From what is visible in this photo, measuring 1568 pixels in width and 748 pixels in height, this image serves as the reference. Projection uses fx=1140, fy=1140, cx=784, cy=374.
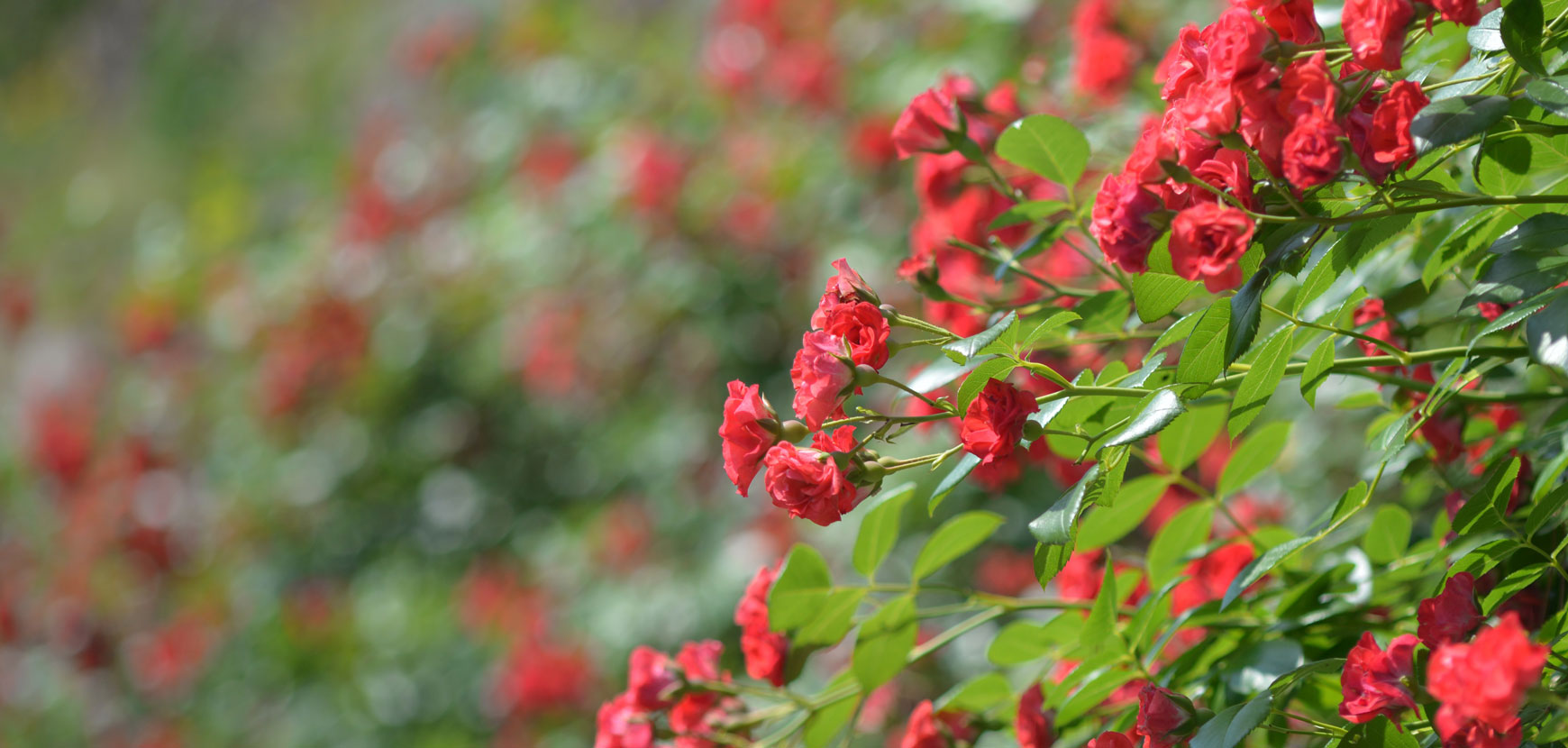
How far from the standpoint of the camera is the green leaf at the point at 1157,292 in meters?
0.52

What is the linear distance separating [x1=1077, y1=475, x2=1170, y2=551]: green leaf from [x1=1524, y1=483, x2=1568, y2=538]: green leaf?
0.26 meters

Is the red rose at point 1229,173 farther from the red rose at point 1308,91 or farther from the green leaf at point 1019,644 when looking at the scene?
the green leaf at point 1019,644

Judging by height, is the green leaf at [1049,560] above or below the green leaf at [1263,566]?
above

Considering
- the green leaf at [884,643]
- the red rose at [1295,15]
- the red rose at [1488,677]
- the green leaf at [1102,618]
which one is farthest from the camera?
the green leaf at [884,643]

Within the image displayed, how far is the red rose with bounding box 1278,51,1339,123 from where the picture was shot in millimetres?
444

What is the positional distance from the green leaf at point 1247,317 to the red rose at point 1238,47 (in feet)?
0.27

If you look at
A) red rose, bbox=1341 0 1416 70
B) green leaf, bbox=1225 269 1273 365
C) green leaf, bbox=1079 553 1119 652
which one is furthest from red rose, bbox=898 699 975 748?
red rose, bbox=1341 0 1416 70

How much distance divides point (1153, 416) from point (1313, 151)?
0.40ft

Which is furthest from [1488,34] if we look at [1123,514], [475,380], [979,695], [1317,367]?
[475,380]

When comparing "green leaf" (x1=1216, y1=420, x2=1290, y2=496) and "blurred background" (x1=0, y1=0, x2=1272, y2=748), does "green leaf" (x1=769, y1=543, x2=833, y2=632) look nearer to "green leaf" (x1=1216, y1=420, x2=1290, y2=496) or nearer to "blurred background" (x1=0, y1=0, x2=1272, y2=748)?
"green leaf" (x1=1216, y1=420, x2=1290, y2=496)

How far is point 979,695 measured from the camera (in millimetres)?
761

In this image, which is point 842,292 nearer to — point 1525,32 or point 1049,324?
point 1049,324

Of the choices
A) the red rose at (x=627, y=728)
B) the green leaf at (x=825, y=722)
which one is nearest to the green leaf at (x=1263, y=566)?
the green leaf at (x=825, y=722)

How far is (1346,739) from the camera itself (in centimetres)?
51
